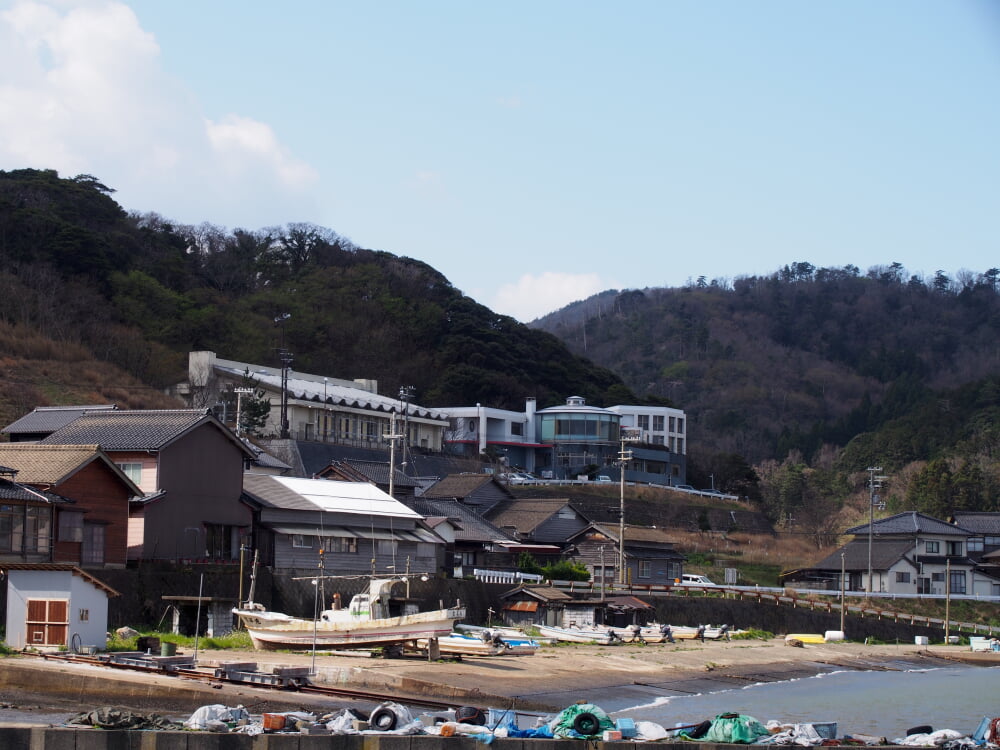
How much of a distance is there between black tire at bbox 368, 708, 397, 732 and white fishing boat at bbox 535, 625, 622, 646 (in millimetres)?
22120

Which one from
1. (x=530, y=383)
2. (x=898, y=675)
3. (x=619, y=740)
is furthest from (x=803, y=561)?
(x=619, y=740)

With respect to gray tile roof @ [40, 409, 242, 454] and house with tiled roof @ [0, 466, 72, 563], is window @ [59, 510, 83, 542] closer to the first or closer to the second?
house with tiled roof @ [0, 466, 72, 563]

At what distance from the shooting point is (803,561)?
74.3 meters

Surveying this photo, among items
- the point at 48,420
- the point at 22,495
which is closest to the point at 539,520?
the point at 48,420

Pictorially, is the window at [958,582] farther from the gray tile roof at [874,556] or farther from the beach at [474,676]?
the beach at [474,676]

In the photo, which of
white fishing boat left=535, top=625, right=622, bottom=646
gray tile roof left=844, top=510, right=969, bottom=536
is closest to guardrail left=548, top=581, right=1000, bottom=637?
gray tile roof left=844, top=510, right=969, bottom=536

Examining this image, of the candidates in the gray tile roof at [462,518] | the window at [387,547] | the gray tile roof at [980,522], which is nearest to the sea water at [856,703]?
the window at [387,547]

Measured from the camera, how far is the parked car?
59459 millimetres

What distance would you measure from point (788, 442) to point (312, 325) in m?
58.6

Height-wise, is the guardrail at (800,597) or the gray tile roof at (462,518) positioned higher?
the gray tile roof at (462,518)

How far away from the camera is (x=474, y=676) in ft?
92.5

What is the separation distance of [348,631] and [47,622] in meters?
7.45

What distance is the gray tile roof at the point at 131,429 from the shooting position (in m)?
37.3

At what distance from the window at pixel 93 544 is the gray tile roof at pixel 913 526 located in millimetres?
44763
